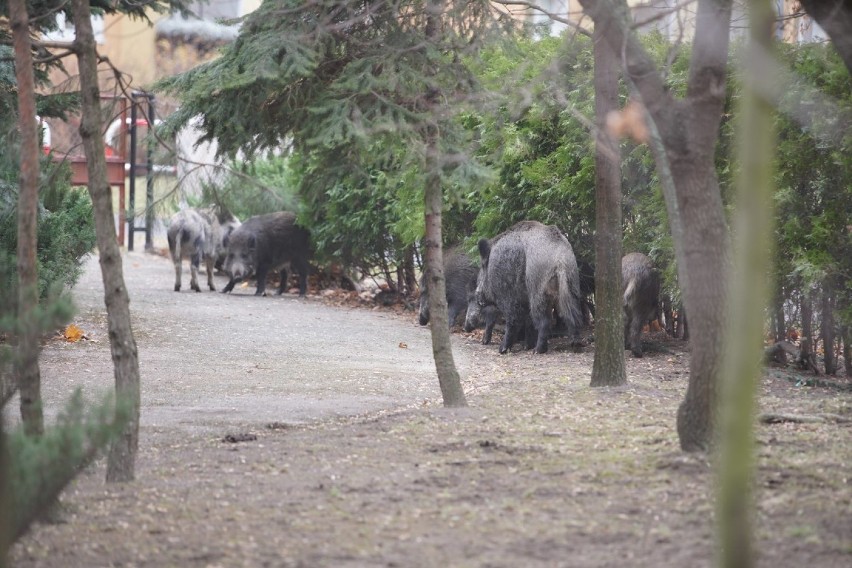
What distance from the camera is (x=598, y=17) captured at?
657cm

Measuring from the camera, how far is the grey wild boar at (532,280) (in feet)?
44.4

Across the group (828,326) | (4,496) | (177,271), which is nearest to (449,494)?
(4,496)

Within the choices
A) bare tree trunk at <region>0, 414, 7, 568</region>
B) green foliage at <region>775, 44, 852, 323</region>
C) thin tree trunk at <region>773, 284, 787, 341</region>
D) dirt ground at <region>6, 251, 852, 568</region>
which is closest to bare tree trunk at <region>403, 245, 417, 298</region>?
thin tree trunk at <region>773, 284, 787, 341</region>

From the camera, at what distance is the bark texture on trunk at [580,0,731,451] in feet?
20.4

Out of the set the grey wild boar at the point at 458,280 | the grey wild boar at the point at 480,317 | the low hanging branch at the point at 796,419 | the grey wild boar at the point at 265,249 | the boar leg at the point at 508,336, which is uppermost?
the grey wild boar at the point at 265,249

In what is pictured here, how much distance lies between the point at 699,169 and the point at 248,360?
735 cm

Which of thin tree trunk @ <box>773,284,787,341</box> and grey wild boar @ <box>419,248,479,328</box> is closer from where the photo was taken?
thin tree trunk @ <box>773,284,787,341</box>

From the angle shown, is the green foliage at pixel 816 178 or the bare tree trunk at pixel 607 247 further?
the green foliage at pixel 816 178

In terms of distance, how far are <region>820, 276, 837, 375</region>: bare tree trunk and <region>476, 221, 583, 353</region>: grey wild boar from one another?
126 inches

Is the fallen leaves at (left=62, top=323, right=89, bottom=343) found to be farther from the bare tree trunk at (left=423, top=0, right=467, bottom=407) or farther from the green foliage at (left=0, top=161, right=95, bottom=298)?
the bare tree trunk at (left=423, top=0, right=467, bottom=407)

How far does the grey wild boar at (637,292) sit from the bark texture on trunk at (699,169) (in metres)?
6.43

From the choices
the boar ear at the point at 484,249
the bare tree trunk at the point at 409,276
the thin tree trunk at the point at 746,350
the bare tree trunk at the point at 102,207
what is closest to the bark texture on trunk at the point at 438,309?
the bare tree trunk at the point at 102,207

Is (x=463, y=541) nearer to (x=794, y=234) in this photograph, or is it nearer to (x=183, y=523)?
(x=183, y=523)

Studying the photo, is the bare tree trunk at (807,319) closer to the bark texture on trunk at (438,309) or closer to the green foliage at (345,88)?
the bark texture on trunk at (438,309)
